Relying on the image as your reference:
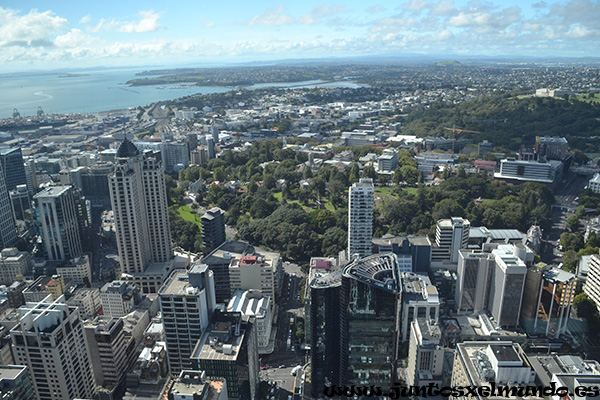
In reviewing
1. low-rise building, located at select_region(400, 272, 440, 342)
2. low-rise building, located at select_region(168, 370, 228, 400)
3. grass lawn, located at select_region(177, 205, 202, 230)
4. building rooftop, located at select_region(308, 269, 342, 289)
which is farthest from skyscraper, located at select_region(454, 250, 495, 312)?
grass lawn, located at select_region(177, 205, 202, 230)

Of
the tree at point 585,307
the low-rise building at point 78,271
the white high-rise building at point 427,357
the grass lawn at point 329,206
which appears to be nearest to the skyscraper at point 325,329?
the white high-rise building at point 427,357

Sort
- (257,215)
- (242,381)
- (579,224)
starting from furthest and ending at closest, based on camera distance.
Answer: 1. (257,215)
2. (579,224)
3. (242,381)

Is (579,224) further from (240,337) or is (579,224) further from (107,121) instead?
(107,121)

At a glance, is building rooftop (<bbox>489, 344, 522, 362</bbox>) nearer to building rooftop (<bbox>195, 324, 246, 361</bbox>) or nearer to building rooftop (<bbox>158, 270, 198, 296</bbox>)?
building rooftop (<bbox>195, 324, 246, 361</bbox>)

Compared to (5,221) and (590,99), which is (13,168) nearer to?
(5,221)

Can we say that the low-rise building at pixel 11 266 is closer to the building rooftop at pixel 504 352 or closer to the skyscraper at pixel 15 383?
the skyscraper at pixel 15 383

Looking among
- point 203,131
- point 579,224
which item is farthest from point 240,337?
point 203,131

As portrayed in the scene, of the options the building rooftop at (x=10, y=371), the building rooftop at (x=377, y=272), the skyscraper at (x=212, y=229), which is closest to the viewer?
the building rooftop at (x=10, y=371)
